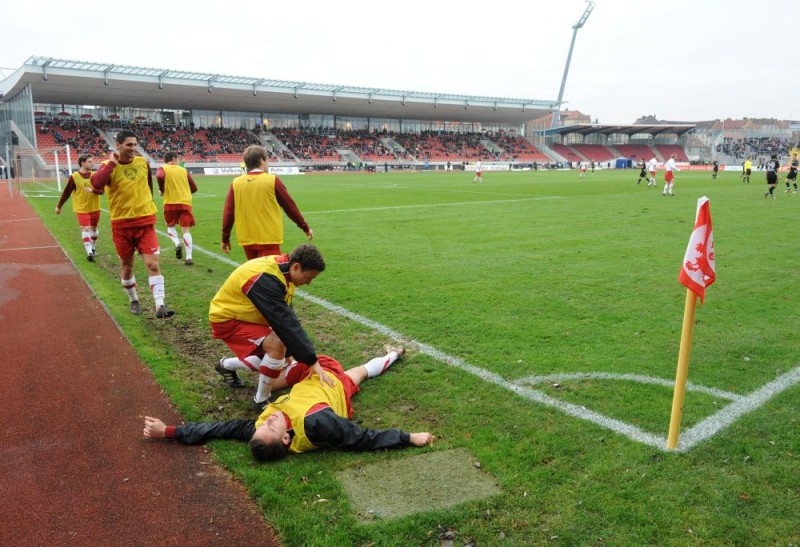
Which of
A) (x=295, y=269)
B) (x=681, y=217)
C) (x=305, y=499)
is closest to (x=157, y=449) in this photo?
(x=305, y=499)

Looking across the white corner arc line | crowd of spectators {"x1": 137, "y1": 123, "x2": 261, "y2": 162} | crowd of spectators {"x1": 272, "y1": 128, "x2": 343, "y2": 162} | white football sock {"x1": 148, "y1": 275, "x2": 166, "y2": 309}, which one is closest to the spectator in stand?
white football sock {"x1": 148, "y1": 275, "x2": 166, "y2": 309}

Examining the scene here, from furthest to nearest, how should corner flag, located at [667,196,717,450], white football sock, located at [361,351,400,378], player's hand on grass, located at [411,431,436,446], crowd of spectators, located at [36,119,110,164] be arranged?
crowd of spectators, located at [36,119,110,164] → white football sock, located at [361,351,400,378] → player's hand on grass, located at [411,431,436,446] → corner flag, located at [667,196,717,450]

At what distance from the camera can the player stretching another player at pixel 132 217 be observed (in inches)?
Result: 280

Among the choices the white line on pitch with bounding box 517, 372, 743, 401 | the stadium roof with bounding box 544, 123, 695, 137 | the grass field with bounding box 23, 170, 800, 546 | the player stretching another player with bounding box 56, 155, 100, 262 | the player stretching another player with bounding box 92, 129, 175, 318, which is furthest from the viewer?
the stadium roof with bounding box 544, 123, 695, 137

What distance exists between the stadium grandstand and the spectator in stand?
3715 cm

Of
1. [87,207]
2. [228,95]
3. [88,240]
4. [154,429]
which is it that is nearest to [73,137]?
[228,95]

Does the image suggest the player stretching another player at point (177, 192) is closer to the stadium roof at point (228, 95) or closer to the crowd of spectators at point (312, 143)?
the stadium roof at point (228, 95)

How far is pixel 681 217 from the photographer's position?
16.2 m

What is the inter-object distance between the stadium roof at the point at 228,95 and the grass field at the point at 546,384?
45700mm

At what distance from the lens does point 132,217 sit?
7.18 m

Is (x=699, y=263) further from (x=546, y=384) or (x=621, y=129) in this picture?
(x=621, y=129)

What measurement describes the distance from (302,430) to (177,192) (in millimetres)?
7992

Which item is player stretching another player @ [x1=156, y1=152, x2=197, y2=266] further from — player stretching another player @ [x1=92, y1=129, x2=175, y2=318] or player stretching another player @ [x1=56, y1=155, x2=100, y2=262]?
player stretching another player @ [x1=92, y1=129, x2=175, y2=318]

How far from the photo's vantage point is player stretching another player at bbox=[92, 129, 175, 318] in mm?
7109
